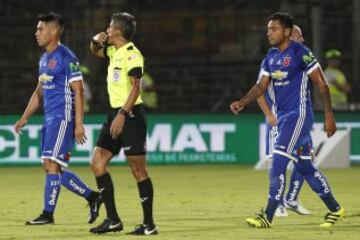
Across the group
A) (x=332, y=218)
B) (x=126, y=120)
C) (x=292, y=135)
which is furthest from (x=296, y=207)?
(x=126, y=120)

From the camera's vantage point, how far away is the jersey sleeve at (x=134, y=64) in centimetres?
1162

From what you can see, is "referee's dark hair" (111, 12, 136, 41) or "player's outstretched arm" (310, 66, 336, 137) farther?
"player's outstretched arm" (310, 66, 336, 137)

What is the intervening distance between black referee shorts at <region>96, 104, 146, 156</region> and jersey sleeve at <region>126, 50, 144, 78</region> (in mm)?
353

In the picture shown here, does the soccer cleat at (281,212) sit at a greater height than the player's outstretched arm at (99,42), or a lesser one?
lesser

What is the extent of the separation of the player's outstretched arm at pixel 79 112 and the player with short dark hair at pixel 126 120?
0.52m

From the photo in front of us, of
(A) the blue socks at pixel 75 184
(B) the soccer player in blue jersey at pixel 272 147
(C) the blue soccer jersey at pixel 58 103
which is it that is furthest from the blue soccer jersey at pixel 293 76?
(A) the blue socks at pixel 75 184

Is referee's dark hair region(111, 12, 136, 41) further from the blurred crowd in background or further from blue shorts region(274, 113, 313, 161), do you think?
the blurred crowd in background

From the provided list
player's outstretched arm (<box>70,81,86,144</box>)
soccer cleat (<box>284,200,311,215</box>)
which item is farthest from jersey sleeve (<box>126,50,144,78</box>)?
soccer cleat (<box>284,200,311,215</box>)

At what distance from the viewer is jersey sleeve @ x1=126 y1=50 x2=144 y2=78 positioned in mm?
11625

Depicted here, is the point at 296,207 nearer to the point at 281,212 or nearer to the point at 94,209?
the point at 281,212

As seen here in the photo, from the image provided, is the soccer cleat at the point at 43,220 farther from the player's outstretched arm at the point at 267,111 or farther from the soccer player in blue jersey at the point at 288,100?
the player's outstretched arm at the point at 267,111

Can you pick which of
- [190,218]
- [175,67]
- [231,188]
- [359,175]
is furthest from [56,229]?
[175,67]

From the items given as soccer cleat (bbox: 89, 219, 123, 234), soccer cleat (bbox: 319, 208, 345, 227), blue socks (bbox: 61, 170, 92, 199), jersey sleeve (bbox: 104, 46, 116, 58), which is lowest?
soccer cleat (bbox: 319, 208, 345, 227)

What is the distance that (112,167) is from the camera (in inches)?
920
